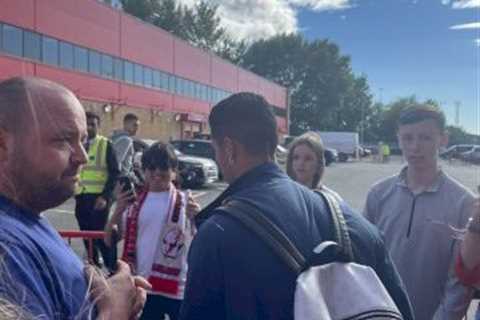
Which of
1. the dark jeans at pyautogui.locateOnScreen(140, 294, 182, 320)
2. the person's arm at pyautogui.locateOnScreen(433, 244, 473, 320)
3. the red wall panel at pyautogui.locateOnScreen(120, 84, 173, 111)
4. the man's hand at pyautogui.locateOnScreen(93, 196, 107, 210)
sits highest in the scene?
the red wall panel at pyautogui.locateOnScreen(120, 84, 173, 111)

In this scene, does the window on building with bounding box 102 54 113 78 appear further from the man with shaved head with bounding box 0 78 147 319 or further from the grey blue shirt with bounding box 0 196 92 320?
the grey blue shirt with bounding box 0 196 92 320

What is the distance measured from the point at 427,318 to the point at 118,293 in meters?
2.24

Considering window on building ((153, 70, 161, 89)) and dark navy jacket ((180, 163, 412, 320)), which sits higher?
window on building ((153, 70, 161, 89))

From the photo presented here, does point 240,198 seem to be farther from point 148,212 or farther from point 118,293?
point 148,212

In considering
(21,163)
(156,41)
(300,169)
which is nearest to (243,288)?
(21,163)

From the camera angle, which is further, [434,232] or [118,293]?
[434,232]

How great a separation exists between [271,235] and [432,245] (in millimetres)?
1691

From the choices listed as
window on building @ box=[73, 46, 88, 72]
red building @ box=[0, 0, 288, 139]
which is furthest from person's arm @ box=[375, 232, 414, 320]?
window on building @ box=[73, 46, 88, 72]

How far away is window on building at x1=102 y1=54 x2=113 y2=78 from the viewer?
2830 cm

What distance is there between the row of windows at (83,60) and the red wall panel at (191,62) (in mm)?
699

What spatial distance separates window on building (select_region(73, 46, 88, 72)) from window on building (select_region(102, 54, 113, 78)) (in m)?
1.67

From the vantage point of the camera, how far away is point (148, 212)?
3.56 meters

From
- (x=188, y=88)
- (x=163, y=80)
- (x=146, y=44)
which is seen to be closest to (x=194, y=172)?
(x=146, y=44)

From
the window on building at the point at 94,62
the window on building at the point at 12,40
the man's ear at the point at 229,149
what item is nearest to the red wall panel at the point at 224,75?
the window on building at the point at 94,62
